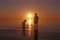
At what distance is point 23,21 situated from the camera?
329 cm

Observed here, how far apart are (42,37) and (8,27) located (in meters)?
0.62

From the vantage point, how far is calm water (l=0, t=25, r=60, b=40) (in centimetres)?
304

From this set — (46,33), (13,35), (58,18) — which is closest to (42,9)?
(58,18)

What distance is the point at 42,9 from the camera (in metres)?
3.88

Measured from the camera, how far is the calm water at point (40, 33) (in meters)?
3.04

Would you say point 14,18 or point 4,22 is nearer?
point 4,22

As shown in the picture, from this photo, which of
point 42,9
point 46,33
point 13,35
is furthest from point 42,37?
point 42,9

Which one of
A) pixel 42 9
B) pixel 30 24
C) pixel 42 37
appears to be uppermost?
pixel 42 9

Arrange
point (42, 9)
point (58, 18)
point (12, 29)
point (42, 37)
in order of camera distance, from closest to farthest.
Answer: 1. point (42, 37)
2. point (12, 29)
3. point (58, 18)
4. point (42, 9)

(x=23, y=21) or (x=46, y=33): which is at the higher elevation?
(x=23, y=21)

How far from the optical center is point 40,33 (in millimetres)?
3178

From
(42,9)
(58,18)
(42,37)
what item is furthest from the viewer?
(42,9)

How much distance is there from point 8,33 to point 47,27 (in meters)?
0.67

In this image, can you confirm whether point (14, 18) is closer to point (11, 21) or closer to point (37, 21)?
point (11, 21)
